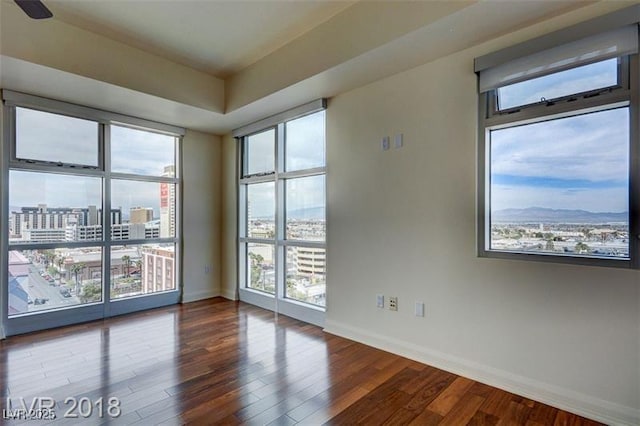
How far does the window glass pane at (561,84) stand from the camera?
201 cm

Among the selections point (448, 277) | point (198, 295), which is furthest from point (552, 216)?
point (198, 295)

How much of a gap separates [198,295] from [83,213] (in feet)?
6.15

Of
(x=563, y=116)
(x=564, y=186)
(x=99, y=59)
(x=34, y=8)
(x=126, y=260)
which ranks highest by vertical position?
(x=99, y=59)

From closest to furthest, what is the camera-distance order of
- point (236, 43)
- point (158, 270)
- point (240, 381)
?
point (240, 381), point (236, 43), point (158, 270)

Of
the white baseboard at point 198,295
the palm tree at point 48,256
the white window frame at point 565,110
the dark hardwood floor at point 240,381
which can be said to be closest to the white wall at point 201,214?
the white baseboard at point 198,295

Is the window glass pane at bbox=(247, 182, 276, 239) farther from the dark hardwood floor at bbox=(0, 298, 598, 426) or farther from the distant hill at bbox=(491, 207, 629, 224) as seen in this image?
the distant hill at bbox=(491, 207, 629, 224)

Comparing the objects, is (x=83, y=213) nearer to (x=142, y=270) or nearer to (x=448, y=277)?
(x=142, y=270)

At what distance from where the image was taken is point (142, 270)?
4.35m

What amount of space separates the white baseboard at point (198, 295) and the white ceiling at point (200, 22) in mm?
3179

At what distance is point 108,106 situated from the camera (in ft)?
12.3

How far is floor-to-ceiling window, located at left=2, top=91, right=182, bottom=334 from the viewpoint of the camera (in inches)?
135

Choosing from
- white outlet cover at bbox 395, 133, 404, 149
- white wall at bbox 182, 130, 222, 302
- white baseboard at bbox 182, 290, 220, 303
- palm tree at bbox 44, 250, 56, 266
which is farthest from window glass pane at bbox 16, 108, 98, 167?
white outlet cover at bbox 395, 133, 404, 149

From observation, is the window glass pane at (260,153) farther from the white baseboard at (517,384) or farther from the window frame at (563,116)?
the window frame at (563,116)

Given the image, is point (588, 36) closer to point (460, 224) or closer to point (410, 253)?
point (460, 224)
